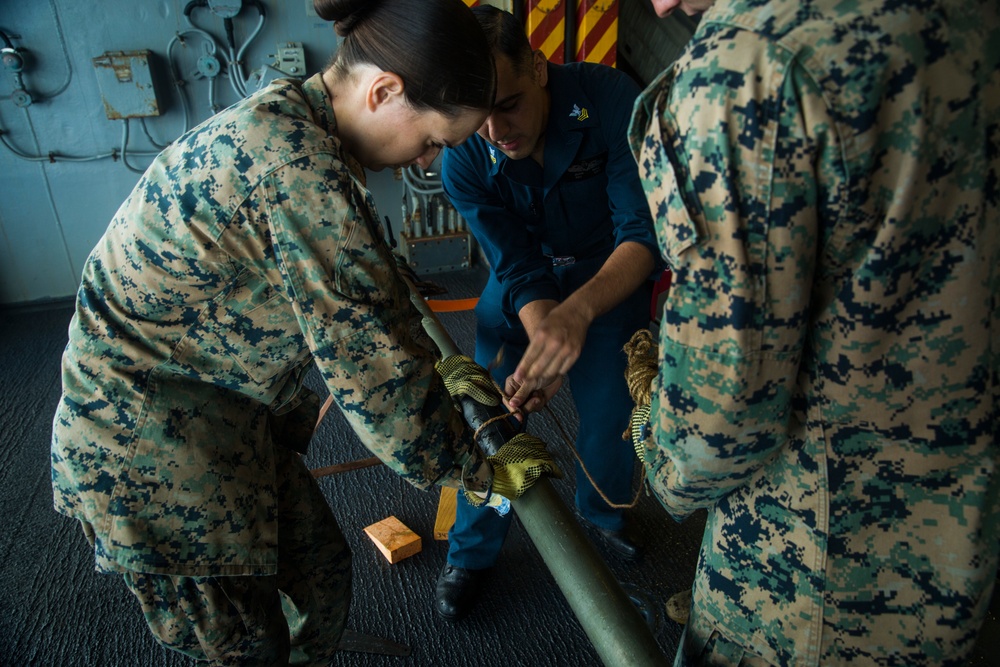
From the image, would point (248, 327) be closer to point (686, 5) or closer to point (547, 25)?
point (686, 5)

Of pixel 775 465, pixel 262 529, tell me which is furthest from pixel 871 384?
pixel 262 529

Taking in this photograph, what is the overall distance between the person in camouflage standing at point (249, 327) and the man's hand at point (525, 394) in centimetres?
27

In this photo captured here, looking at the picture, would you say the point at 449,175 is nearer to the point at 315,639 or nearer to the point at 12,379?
the point at 315,639

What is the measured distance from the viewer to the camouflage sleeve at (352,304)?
3.48ft

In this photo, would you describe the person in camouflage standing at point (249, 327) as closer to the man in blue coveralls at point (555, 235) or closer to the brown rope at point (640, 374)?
the brown rope at point (640, 374)

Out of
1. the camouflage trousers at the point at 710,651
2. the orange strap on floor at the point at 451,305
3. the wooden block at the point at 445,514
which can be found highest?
the camouflage trousers at the point at 710,651

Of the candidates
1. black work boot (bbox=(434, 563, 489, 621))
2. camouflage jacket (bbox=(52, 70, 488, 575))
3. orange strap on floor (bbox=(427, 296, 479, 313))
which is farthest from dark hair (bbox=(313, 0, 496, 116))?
orange strap on floor (bbox=(427, 296, 479, 313))

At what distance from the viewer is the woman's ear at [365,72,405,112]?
1.12 meters

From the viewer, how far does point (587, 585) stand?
107cm

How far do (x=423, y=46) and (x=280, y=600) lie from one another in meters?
1.29

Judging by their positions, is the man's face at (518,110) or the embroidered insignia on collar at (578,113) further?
the embroidered insignia on collar at (578,113)

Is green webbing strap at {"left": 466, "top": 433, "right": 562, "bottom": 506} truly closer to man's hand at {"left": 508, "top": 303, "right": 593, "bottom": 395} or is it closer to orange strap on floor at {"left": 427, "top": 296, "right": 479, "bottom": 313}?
man's hand at {"left": 508, "top": 303, "right": 593, "bottom": 395}

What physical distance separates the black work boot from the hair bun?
5.73ft

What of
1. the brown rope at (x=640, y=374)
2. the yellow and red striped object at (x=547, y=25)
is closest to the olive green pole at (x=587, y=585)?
the brown rope at (x=640, y=374)
